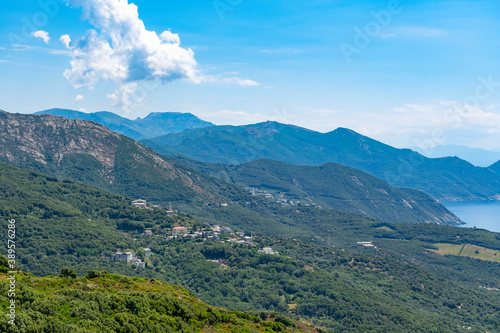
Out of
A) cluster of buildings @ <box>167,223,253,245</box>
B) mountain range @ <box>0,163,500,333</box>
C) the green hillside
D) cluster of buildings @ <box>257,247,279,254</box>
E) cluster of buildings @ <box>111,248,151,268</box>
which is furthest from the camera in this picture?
cluster of buildings @ <box>167,223,253,245</box>

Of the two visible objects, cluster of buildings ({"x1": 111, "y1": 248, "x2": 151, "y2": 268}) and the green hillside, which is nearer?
the green hillside

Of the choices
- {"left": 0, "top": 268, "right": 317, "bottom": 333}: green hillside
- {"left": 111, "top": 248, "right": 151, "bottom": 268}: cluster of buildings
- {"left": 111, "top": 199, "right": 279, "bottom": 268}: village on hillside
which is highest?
{"left": 0, "top": 268, "right": 317, "bottom": 333}: green hillside

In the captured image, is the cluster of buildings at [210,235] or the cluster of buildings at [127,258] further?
the cluster of buildings at [210,235]

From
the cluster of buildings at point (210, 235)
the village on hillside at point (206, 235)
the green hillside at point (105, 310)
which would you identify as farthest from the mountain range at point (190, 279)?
the cluster of buildings at point (210, 235)

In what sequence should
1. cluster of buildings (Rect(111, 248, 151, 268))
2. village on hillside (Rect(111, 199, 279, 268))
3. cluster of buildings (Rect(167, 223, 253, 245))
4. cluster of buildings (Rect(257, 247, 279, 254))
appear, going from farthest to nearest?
1. cluster of buildings (Rect(167, 223, 253, 245))
2. village on hillside (Rect(111, 199, 279, 268))
3. cluster of buildings (Rect(257, 247, 279, 254))
4. cluster of buildings (Rect(111, 248, 151, 268))

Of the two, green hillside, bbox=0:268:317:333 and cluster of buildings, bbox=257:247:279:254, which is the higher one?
green hillside, bbox=0:268:317:333

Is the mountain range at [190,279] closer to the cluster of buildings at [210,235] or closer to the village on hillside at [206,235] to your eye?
the village on hillside at [206,235]

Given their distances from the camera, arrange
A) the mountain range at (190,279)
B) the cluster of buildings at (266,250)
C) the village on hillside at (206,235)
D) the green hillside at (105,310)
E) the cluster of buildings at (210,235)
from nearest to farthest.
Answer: the green hillside at (105,310) → the mountain range at (190,279) → the cluster of buildings at (266,250) → the village on hillside at (206,235) → the cluster of buildings at (210,235)

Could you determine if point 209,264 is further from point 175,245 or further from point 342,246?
point 342,246

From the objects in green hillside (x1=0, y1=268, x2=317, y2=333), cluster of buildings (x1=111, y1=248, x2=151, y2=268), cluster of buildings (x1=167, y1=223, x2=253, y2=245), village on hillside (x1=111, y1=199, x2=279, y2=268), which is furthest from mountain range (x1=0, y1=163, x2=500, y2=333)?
cluster of buildings (x1=167, y1=223, x2=253, y2=245)

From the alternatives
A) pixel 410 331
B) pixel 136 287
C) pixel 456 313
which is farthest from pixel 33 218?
pixel 456 313

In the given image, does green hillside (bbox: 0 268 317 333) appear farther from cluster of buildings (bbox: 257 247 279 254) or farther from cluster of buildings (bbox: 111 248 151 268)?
cluster of buildings (bbox: 257 247 279 254)

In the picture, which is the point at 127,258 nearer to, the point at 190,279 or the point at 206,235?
the point at 190,279
